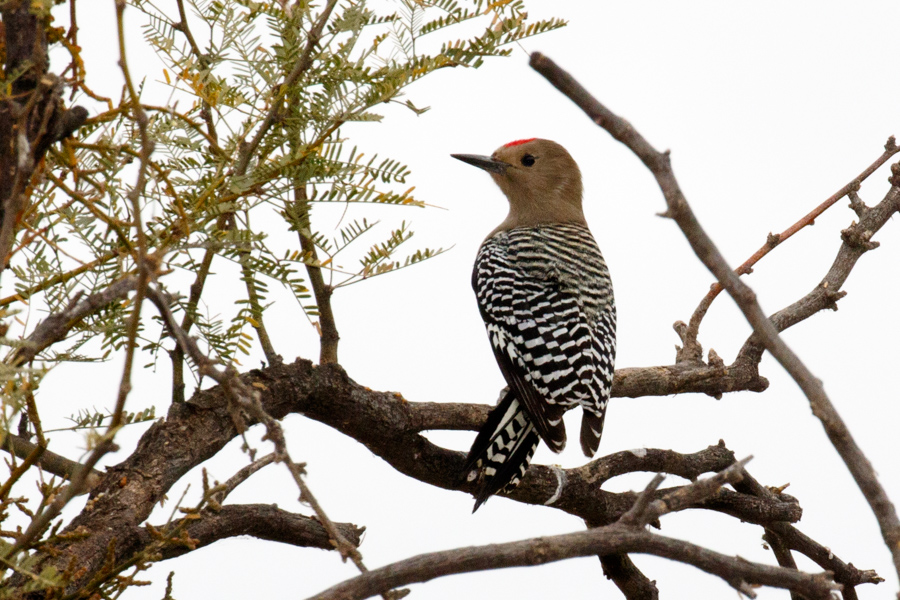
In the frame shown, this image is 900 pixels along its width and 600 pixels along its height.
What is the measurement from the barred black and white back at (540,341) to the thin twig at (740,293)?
149 cm

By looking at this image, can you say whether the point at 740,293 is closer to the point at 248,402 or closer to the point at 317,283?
the point at 248,402

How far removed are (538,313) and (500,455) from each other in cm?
65

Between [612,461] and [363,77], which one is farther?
[612,461]

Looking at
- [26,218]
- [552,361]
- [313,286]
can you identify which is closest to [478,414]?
[552,361]

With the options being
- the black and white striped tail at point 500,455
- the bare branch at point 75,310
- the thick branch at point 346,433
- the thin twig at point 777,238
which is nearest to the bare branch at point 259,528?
the thick branch at point 346,433

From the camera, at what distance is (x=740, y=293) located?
Answer: 1303mm

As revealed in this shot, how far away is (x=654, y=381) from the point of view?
346 centimetres

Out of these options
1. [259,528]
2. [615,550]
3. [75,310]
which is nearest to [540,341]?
[259,528]

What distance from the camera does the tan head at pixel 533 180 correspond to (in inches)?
161

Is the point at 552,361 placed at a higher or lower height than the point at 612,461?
higher

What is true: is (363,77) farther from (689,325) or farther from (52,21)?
(689,325)

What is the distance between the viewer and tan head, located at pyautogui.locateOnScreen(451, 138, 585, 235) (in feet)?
13.4

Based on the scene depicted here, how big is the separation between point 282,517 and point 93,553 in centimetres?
62

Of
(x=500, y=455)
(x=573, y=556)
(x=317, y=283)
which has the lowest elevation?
(x=573, y=556)
